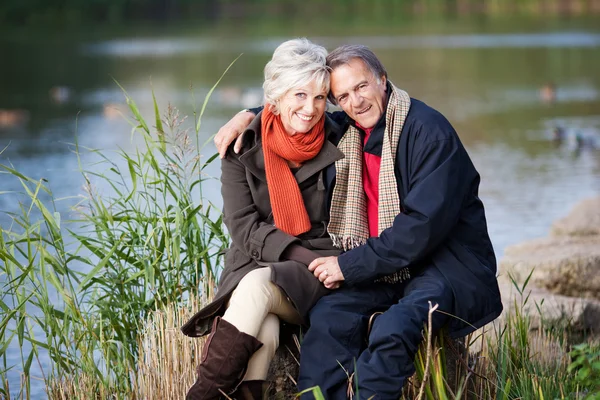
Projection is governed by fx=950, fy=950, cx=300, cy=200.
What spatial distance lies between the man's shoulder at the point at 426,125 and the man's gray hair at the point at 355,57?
7.1 inches

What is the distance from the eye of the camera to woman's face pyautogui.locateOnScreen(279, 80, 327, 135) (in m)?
3.24

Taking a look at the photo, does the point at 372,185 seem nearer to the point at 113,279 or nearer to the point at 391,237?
the point at 391,237

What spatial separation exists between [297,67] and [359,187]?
46cm

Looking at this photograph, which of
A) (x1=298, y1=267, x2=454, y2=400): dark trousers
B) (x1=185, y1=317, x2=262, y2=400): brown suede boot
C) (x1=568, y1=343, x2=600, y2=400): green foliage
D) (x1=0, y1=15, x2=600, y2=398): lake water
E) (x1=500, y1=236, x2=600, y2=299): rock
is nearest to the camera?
(x1=568, y1=343, x2=600, y2=400): green foliage

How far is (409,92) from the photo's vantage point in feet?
50.7

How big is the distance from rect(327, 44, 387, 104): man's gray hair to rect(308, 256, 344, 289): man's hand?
0.65 metres

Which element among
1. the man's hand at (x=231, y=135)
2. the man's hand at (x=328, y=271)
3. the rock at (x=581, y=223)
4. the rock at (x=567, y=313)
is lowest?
the rock at (x=581, y=223)

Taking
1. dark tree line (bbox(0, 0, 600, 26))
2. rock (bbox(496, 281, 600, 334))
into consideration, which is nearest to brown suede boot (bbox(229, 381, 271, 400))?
rock (bbox(496, 281, 600, 334))

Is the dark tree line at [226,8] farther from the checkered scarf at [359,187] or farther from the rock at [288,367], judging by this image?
the rock at [288,367]

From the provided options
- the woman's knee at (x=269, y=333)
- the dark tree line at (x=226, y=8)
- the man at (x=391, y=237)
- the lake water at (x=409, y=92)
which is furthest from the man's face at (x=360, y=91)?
the dark tree line at (x=226, y=8)

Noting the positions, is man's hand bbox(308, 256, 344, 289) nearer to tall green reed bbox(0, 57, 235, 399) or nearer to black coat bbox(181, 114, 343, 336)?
black coat bbox(181, 114, 343, 336)

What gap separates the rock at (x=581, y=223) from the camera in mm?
6391

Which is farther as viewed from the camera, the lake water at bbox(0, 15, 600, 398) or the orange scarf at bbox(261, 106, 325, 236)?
the lake water at bbox(0, 15, 600, 398)

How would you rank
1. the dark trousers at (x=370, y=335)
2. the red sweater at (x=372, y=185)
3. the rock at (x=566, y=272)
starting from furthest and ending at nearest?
the rock at (x=566, y=272)
the red sweater at (x=372, y=185)
the dark trousers at (x=370, y=335)
